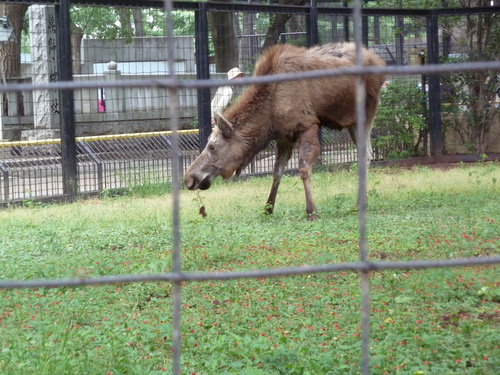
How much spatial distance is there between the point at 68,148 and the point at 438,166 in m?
7.21

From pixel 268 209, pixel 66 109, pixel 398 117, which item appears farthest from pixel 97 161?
pixel 398 117

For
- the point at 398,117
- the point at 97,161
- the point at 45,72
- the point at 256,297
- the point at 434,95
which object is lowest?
the point at 256,297

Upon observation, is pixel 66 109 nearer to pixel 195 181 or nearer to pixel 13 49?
pixel 195 181

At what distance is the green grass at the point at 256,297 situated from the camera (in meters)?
4.27

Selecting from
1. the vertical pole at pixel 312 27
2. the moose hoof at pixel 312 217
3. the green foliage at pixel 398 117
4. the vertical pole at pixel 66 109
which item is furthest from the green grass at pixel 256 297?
the green foliage at pixel 398 117

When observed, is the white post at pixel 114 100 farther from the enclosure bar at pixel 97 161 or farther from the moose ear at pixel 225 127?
the moose ear at pixel 225 127

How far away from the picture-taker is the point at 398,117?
628 inches

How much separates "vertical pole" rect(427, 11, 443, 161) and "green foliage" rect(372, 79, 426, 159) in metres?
0.23

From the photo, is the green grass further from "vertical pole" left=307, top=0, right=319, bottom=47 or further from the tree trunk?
the tree trunk

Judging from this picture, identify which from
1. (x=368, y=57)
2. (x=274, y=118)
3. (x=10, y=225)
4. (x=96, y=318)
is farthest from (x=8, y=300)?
(x=368, y=57)

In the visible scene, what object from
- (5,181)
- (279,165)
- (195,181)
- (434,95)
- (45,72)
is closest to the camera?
(195,181)

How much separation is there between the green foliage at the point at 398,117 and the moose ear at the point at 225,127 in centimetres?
684

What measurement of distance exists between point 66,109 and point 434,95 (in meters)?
7.43

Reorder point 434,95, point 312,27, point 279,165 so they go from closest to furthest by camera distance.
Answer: point 279,165 → point 312,27 → point 434,95
